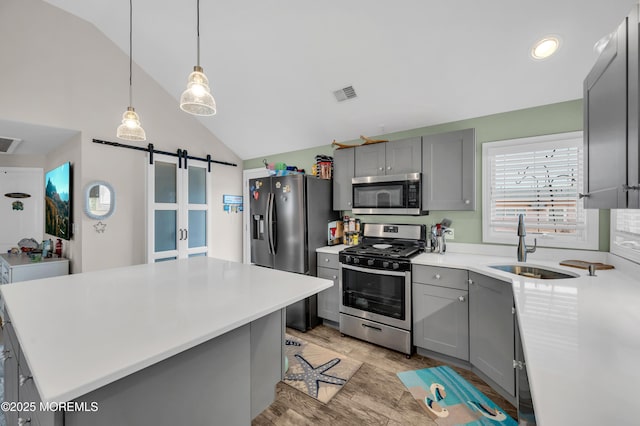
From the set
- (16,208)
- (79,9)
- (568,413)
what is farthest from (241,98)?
(16,208)

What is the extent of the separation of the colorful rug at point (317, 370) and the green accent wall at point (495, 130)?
5.46 feet

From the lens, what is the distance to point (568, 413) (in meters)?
0.58

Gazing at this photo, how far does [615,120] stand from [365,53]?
1957mm

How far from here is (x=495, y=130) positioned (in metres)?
2.68

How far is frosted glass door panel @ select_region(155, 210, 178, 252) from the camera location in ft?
12.2

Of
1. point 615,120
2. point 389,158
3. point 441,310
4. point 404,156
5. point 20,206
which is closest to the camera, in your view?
point 615,120

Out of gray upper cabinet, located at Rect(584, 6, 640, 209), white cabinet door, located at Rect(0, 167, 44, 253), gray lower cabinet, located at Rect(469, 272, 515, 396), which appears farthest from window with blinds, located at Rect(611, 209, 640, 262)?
white cabinet door, located at Rect(0, 167, 44, 253)

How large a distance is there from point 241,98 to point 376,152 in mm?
1908

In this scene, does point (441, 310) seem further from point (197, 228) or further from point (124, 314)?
point (197, 228)

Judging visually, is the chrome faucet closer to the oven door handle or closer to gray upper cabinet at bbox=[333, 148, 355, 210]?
the oven door handle

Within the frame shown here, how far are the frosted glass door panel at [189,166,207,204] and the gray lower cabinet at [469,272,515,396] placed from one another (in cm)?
382

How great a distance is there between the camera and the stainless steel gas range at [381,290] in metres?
2.56

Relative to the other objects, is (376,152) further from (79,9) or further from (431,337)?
(79,9)

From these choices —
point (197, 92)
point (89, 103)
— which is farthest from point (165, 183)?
point (197, 92)
